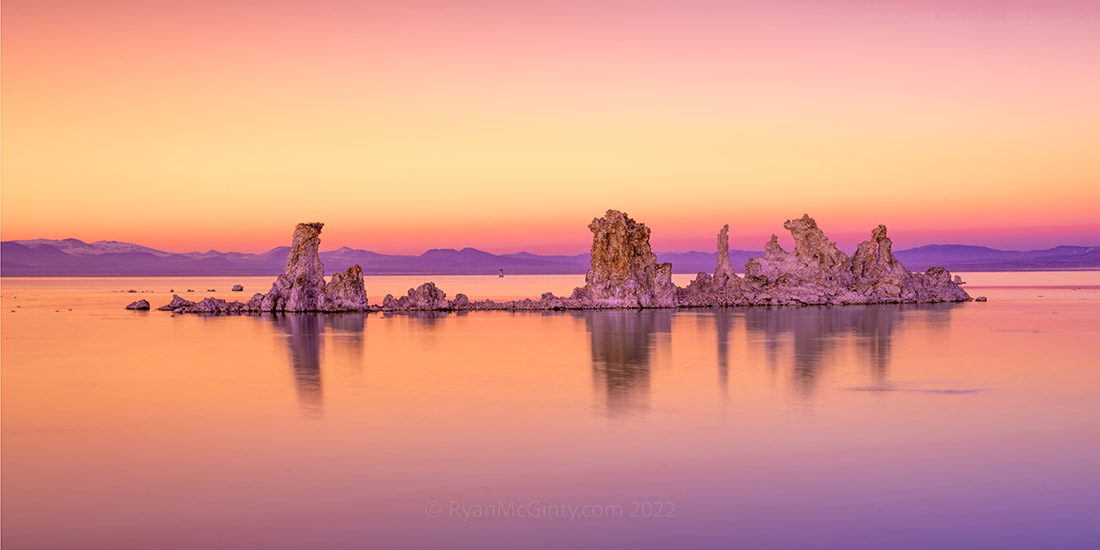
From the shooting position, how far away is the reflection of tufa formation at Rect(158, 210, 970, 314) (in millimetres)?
48562

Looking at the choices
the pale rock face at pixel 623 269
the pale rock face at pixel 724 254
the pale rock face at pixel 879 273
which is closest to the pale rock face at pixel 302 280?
the pale rock face at pixel 623 269

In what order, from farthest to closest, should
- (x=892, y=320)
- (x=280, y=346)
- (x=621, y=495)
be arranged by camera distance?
(x=892, y=320), (x=280, y=346), (x=621, y=495)

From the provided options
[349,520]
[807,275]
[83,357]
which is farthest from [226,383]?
[807,275]

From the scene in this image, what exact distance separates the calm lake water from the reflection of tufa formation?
61.6 feet

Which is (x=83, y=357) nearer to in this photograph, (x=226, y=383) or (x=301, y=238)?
(x=226, y=383)

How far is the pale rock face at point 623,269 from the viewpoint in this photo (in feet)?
163

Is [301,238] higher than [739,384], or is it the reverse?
[301,238]

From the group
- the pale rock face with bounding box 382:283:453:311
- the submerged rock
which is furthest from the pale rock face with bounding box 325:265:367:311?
the submerged rock

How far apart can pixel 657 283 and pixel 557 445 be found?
37.7 m

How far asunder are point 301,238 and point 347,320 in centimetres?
671

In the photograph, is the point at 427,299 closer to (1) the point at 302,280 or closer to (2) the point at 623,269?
(1) the point at 302,280

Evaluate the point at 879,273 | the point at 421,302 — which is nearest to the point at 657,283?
the point at 421,302

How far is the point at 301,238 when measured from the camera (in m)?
47.1

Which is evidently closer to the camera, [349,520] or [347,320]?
[349,520]
